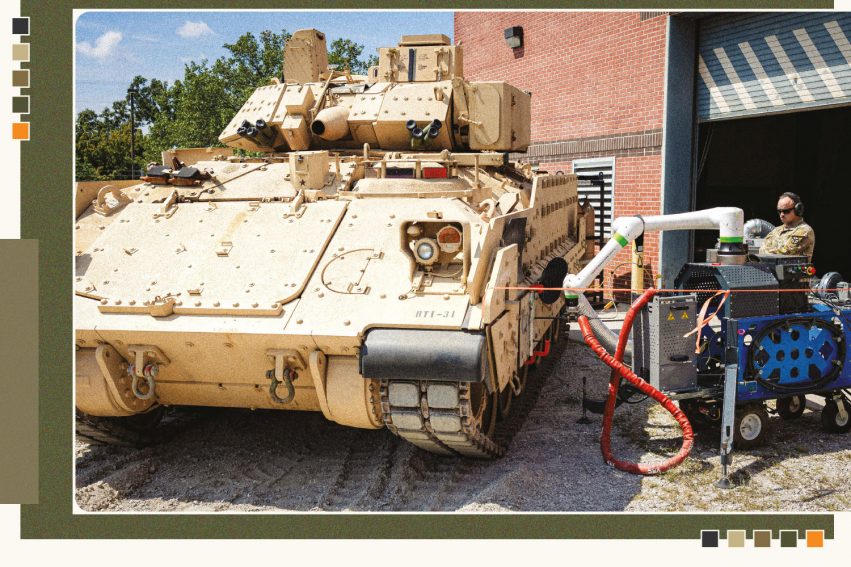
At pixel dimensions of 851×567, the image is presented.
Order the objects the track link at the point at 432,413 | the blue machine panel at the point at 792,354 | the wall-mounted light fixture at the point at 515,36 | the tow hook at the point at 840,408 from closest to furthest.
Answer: the track link at the point at 432,413
the blue machine panel at the point at 792,354
the tow hook at the point at 840,408
the wall-mounted light fixture at the point at 515,36

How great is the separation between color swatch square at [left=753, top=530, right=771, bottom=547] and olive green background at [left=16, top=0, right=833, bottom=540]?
0.05m

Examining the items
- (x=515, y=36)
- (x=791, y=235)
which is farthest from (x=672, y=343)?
(x=515, y=36)

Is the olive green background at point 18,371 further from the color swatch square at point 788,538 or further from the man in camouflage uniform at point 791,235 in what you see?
the man in camouflage uniform at point 791,235

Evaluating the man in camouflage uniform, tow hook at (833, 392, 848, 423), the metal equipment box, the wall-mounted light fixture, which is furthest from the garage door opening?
the metal equipment box

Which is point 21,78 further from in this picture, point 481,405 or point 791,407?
point 791,407

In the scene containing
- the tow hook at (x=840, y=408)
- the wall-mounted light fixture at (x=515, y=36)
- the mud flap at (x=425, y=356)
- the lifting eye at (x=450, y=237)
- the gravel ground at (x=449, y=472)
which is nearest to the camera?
the mud flap at (x=425, y=356)

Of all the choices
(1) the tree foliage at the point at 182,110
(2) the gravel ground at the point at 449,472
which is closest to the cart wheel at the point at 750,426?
(2) the gravel ground at the point at 449,472

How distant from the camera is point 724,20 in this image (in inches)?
444

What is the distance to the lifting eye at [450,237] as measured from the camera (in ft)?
17.4

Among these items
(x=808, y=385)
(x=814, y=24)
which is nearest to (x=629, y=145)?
(x=814, y=24)

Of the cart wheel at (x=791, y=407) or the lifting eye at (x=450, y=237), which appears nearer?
the lifting eye at (x=450, y=237)

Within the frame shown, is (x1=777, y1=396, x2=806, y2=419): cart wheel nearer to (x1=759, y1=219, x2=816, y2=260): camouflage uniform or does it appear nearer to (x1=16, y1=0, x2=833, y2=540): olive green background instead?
(x1=759, y1=219, x2=816, y2=260): camouflage uniform

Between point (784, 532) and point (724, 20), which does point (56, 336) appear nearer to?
point (784, 532)

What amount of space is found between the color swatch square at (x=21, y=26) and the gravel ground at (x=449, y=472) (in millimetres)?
3373
